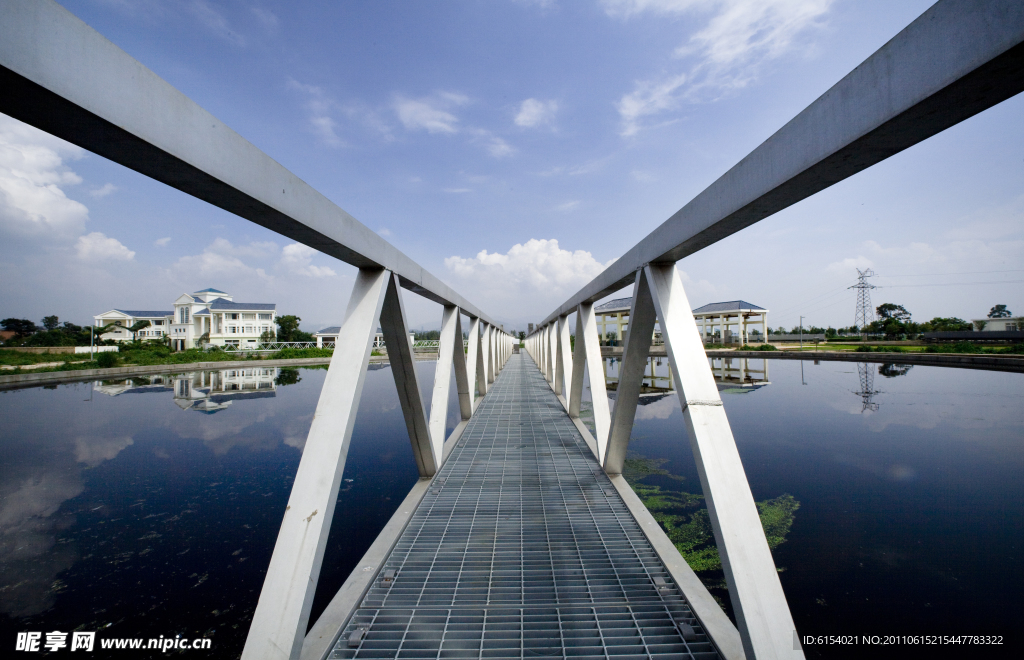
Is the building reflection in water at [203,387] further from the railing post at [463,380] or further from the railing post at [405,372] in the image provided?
the railing post at [405,372]

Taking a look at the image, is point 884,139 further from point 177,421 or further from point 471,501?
point 177,421

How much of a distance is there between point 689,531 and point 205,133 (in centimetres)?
601

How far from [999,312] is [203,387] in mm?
76886

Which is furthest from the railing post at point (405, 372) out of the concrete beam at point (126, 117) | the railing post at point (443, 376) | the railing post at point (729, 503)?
the railing post at point (729, 503)

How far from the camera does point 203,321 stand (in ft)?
145

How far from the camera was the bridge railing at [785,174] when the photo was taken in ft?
3.95

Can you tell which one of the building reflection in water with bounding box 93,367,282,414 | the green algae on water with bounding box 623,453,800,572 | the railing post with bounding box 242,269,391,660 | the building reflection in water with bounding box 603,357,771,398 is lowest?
the green algae on water with bounding box 623,453,800,572

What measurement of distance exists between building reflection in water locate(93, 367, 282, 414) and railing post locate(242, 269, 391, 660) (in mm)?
12288

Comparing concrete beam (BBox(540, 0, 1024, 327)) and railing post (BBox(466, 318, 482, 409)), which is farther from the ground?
concrete beam (BBox(540, 0, 1024, 327))

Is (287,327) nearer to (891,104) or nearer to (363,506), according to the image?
(363,506)

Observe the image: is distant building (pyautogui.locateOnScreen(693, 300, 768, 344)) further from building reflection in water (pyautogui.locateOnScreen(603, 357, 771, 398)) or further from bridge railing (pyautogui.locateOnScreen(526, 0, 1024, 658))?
bridge railing (pyautogui.locateOnScreen(526, 0, 1024, 658))

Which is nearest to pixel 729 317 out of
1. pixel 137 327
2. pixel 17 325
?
pixel 137 327

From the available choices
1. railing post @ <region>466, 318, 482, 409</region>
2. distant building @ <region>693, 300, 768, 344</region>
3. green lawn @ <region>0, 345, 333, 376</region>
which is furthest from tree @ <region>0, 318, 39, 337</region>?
distant building @ <region>693, 300, 768, 344</region>

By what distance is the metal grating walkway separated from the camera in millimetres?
2545
